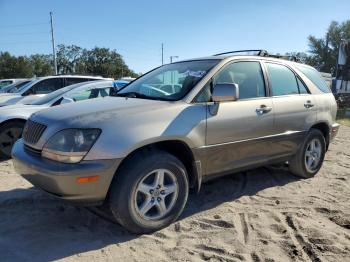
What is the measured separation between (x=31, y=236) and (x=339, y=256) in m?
2.89

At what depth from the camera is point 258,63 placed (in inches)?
199

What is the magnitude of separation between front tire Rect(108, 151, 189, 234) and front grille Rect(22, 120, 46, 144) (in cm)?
90

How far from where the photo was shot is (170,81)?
4742mm

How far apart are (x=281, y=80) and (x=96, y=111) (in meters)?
2.76

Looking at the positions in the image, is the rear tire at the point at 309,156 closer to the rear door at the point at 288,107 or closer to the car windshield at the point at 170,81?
the rear door at the point at 288,107

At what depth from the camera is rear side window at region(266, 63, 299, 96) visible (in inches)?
202

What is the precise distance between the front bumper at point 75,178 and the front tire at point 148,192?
148 millimetres

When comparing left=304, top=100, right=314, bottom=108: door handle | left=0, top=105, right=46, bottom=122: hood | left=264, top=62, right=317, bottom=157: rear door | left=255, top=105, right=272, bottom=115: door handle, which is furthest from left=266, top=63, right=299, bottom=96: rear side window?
left=0, top=105, right=46, bottom=122: hood

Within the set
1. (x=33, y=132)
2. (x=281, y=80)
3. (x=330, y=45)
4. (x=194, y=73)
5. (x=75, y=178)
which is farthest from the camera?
(x=330, y=45)

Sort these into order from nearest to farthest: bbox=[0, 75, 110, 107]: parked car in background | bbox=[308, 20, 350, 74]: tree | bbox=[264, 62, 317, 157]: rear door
Answer: bbox=[264, 62, 317, 157]: rear door < bbox=[0, 75, 110, 107]: parked car in background < bbox=[308, 20, 350, 74]: tree

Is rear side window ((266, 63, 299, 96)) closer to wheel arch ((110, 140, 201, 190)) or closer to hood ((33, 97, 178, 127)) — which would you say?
wheel arch ((110, 140, 201, 190))

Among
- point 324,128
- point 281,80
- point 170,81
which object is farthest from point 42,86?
point 324,128

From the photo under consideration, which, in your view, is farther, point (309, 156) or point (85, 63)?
point (85, 63)

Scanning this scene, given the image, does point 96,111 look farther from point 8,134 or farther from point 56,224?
point 8,134
